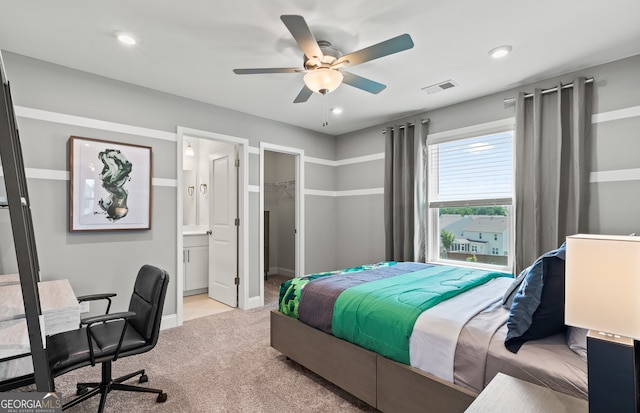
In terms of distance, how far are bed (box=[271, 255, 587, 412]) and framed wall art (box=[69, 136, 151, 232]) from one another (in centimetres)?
181

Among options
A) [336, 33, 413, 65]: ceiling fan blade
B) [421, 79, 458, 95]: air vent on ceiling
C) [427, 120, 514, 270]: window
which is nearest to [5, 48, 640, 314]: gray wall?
[427, 120, 514, 270]: window

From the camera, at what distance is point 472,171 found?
3852 mm

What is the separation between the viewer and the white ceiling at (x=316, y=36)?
2.07 meters

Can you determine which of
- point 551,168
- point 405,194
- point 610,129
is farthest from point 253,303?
point 610,129

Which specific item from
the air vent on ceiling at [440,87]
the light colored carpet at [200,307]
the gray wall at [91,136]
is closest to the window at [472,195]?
the air vent on ceiling at [440,87]

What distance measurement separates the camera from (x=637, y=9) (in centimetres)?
210

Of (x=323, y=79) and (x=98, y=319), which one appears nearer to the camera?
(x=98, y=319)

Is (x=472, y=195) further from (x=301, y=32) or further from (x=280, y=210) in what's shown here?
(x=280, y=210)

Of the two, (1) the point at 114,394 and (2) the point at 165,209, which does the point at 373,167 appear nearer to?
(2) the point at 165,209

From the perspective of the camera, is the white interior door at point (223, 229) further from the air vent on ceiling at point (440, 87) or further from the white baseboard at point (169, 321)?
the air vent on ceiling at point (440, 87)

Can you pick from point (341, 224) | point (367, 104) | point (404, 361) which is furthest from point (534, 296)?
point (341, 224)

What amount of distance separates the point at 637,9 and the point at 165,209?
429 centimetres

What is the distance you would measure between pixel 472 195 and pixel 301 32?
292 cm

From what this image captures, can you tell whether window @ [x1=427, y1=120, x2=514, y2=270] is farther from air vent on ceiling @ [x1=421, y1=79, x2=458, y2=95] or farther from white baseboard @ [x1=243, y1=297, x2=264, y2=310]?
white baseboard @ [x1=243, y1=297, x2=264, y2=310]
